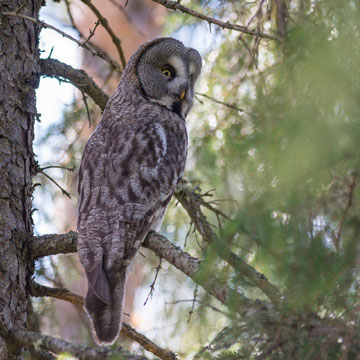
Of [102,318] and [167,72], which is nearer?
[102,318]

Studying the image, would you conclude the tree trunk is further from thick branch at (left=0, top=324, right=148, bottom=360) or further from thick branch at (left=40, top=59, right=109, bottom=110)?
thick branch at (left=0, top=324, right=148, bottom=360)

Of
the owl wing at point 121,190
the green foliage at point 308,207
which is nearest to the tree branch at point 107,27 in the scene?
the owl wing at point 121,190

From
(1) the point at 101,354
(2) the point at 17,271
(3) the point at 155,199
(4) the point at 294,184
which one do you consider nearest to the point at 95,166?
(3) the point at 155,199

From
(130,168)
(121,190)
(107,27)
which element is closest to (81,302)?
(121,190)

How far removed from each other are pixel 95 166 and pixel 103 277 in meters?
0.82

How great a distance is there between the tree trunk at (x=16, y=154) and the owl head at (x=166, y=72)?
947mm

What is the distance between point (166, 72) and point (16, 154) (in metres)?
1.61

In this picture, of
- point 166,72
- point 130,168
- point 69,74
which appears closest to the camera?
point 130,168

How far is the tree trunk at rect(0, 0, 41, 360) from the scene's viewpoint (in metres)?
2.93

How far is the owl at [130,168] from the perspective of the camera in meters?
2.98

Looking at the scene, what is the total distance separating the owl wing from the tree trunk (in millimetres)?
334

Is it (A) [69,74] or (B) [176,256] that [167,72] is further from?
(B) [176,256]

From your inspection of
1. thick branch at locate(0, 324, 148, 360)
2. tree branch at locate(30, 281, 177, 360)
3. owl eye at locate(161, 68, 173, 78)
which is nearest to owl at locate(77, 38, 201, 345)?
owl eye at locate(161, 68, 173, 78)

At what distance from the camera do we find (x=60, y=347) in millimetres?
2234
